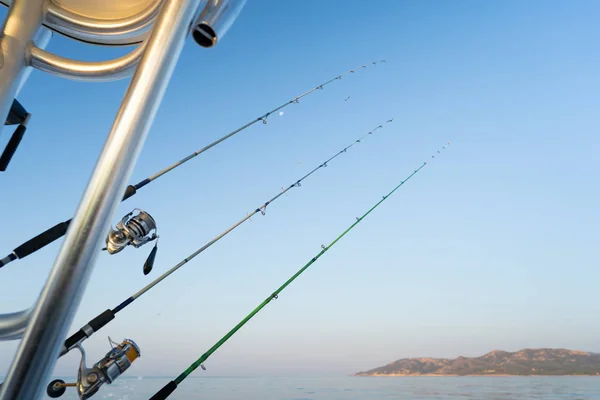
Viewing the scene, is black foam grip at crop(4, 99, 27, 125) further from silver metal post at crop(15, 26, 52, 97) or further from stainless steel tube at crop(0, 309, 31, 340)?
stainless steel tube at crop(0, 309, 31, 340)

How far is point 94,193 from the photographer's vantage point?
65 centimetres

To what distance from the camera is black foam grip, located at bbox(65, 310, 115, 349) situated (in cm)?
111

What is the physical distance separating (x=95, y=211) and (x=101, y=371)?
0.50 m

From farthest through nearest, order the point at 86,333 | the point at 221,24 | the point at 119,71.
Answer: the point at 86,333
the point at 119,71
the point at 221,24

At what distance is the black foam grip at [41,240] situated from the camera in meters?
1.37

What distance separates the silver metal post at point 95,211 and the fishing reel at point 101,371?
0.19m

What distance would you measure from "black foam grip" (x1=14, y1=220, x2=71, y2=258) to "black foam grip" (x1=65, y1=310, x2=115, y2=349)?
1.04 feet

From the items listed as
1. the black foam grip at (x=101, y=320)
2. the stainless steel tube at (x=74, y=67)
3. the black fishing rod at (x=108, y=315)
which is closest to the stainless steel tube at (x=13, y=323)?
the black fishing rod at (x=108, y=315)

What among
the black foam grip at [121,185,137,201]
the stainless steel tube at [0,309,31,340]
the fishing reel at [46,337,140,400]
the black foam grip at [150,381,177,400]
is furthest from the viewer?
the black foam grip at [121,185,137,201]

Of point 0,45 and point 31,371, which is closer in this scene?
point 31,371

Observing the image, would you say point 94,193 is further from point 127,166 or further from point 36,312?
point 36,312

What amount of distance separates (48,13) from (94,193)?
Result: 77 cm

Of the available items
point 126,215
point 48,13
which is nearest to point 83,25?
point 48,13

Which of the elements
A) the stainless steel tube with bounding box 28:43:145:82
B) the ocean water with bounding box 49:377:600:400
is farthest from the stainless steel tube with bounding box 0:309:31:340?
the ocean water with bounding box 49:377:600:400
